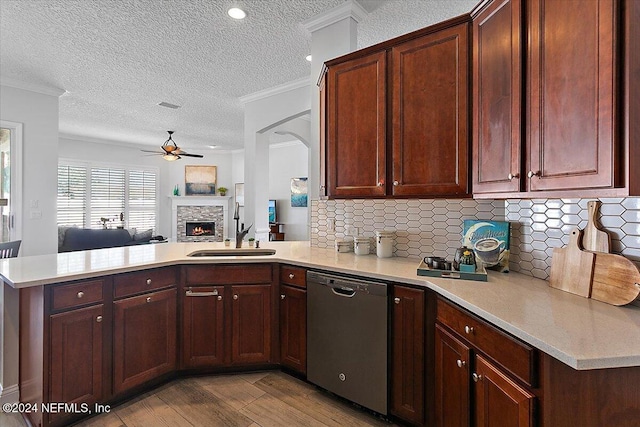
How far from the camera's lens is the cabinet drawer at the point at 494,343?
1.09 metres

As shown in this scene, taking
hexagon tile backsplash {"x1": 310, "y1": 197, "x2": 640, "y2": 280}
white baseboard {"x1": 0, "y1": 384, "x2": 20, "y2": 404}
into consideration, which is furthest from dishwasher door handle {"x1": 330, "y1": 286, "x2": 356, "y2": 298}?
white baseboard {"x1": 0, "y1": 384, "x2": 20, "y2": 404}

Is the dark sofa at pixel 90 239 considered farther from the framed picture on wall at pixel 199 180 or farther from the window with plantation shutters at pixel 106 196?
the framed picture on wall at pixel 199 180

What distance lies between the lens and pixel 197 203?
30.2 ft

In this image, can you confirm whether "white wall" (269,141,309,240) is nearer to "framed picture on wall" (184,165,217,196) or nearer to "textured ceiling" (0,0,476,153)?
"framed picture on wall" (184,165,217,196)

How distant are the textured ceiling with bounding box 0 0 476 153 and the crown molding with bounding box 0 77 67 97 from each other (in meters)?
0.08

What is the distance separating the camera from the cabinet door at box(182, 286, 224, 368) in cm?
240

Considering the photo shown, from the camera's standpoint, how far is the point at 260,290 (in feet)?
8.01

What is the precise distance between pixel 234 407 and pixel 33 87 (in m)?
4.75

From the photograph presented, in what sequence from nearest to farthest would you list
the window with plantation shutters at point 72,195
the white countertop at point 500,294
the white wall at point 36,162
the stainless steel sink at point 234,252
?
the white countertop at point 500,294 < the stainless steel sink at point 234,252 < the white wall at point 36,162 < the window with plantation shutters at point 72,195

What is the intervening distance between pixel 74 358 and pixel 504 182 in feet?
8.20

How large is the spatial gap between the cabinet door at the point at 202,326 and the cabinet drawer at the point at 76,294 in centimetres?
58

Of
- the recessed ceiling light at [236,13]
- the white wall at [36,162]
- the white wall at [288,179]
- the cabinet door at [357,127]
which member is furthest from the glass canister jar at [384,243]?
the white wall at [288,179]

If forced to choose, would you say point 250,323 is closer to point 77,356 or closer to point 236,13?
point 77,356

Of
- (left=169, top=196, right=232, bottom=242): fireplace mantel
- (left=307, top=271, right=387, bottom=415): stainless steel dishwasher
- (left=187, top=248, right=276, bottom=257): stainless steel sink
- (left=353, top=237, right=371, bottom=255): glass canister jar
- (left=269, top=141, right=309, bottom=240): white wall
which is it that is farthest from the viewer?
(left=169, top=196, right=232, bottom=242): fireplace mantel
